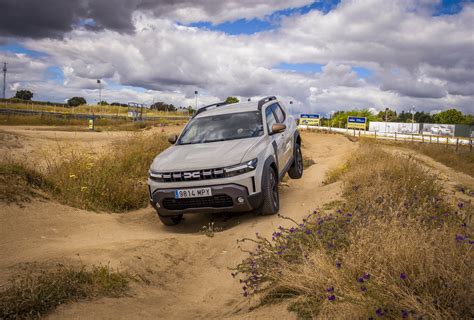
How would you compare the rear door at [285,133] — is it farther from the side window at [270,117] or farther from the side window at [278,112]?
the side window at [270,117]

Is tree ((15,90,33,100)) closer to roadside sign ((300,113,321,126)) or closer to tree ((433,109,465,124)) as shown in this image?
roadside sign ((300,113,321,126))

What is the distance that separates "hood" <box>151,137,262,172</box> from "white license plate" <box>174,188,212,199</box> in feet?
1.12

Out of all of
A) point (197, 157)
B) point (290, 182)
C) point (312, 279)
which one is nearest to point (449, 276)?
point (312, 279)

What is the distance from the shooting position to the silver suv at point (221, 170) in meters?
5.95

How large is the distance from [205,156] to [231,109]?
7.00ft

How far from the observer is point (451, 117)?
125188 mm

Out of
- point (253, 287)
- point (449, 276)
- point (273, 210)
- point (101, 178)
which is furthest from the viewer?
point (101, 178)

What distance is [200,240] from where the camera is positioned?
231 inches

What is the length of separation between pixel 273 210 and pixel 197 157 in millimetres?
1585

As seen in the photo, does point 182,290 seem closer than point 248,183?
Yes

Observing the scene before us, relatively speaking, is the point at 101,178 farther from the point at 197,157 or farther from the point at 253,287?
the point at 253,287

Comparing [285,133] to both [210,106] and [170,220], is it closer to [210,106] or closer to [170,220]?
[210,106]

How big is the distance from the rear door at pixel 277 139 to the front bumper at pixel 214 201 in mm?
1551

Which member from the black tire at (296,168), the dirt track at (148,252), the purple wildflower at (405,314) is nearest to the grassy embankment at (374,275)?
the purple wildflower at (405,314)
